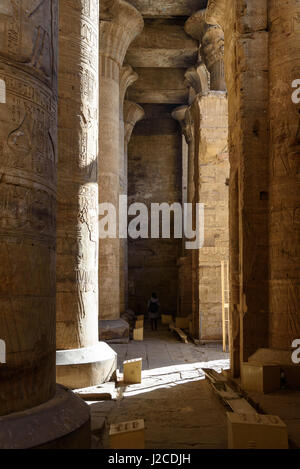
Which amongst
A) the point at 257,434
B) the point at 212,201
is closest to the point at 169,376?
the point at 257,434

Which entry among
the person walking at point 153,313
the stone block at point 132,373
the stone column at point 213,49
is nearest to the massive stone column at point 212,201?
the stone column at point 213,49

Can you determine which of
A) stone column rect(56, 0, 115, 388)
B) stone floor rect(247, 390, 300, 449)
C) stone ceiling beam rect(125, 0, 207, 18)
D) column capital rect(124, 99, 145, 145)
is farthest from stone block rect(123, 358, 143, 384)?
column capital rect(124, 99, 145, 145)

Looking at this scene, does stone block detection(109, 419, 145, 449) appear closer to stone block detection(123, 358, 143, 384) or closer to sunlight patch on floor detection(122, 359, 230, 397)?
sunlight patch on floor detection(122, 359, 230, 397)

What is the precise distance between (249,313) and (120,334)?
4603 millimetres

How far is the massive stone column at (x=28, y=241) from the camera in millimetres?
2779

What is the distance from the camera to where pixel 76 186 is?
576cm

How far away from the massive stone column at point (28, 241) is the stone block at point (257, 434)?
105cm

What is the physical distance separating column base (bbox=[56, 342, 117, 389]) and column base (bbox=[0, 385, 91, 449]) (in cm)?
208

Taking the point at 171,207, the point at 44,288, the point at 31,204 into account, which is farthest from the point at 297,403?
the point at 171,207

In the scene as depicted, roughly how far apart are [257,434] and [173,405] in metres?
1.85

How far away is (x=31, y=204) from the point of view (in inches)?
117

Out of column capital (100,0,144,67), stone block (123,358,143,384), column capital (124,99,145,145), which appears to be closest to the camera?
stone block (123,358,143,384)

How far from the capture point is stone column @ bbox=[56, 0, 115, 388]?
551cm

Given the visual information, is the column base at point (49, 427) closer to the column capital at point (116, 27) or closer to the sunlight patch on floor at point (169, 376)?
the sunlight patch on floor at point (169, 376)
